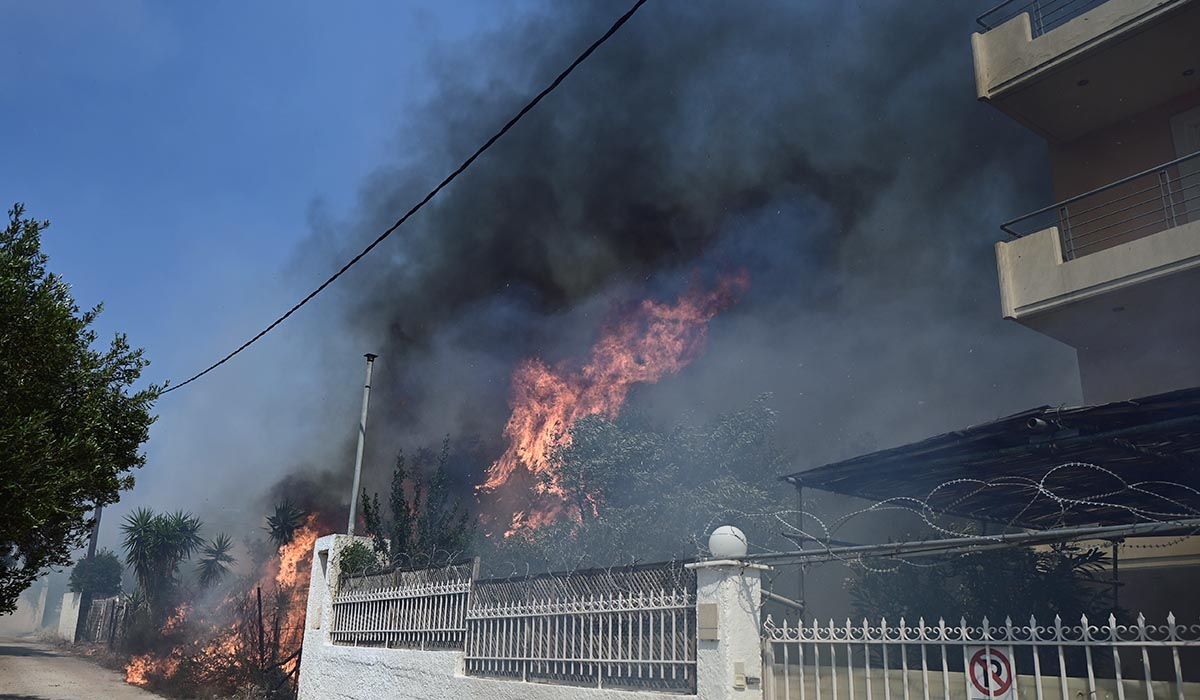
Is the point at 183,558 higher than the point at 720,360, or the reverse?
the point at 720,360

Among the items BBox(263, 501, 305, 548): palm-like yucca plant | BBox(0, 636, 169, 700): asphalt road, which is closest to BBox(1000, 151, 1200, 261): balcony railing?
BBox(0, 636, 169, 700): asphalt road

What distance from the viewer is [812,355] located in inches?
998

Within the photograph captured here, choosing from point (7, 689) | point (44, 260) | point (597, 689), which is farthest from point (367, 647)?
point (7, 689)

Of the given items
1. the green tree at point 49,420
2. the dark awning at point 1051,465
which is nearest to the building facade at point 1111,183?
the dark awning at point 1051,465

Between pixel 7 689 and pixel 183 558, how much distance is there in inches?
708

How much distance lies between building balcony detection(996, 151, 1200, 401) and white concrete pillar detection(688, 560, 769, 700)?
7.43 meters

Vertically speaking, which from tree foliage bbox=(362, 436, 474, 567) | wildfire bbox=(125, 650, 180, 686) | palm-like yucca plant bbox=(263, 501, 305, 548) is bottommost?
wildfire bbox=(125, 650, 180, 686)

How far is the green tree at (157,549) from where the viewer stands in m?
34.5

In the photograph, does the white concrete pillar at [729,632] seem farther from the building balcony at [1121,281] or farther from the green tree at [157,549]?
the green tree at [157,549]

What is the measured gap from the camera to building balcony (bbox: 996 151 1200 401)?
10891 mm

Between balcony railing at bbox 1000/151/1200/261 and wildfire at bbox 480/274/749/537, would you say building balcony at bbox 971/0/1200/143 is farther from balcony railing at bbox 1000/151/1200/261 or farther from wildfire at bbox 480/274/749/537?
wildfire at bbox 480/274/749/537

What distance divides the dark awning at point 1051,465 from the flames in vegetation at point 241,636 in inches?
431

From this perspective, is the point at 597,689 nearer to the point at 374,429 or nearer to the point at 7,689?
the point at 7,689

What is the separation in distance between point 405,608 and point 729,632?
5.75 m
